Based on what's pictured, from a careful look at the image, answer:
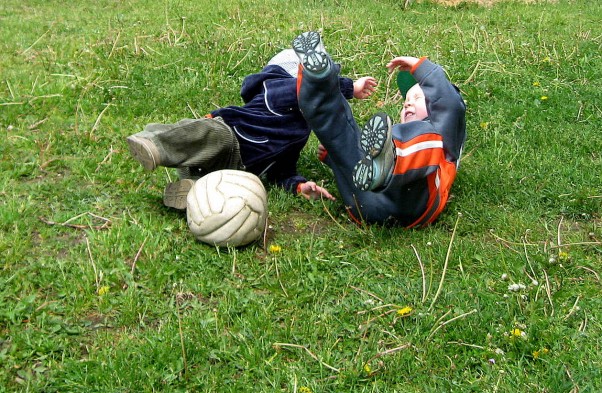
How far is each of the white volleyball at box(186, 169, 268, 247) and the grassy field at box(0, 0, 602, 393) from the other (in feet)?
0.32

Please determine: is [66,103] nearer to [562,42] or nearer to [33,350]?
[33,350]

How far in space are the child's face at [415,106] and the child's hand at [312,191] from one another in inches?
26.8

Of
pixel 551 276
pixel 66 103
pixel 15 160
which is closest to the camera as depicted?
pixel 551 276

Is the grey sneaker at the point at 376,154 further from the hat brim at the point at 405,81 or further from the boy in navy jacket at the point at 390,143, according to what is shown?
the hat brim at the point at 405,81

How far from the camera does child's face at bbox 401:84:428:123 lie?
15.9ft

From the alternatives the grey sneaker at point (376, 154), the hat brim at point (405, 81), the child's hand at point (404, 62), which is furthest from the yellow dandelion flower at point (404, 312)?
the hat brim at point (405, 81)

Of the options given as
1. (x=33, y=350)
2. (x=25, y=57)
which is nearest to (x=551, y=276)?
(x=33, y=350)

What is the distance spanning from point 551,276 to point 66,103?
4206 millimetres

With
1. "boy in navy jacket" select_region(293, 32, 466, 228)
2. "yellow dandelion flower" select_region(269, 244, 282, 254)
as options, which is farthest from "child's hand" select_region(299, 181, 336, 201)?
"yellow dandelion flower" select_region(269, 244, 282, 254)

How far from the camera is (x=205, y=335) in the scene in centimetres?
354

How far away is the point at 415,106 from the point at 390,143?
90 centimetres

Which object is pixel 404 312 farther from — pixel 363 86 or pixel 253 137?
pixel 363 86

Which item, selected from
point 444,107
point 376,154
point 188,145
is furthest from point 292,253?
point 444,107

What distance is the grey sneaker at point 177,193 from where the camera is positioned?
15.1ft
